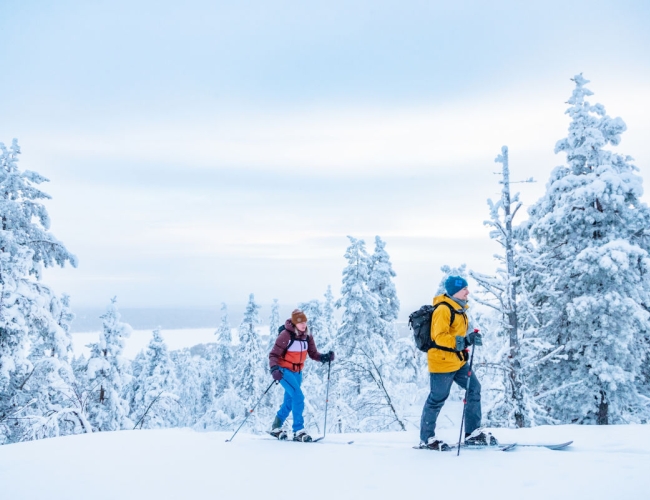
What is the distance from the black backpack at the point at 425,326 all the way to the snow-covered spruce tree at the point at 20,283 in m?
11.6

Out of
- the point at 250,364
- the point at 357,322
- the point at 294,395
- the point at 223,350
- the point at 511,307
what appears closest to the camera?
Result: the point at 294,395

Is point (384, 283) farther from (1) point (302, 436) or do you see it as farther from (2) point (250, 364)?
(1) point (302, 436)

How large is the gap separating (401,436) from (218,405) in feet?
103

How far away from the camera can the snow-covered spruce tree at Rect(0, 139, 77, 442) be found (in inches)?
496

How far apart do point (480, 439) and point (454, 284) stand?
7.45ft

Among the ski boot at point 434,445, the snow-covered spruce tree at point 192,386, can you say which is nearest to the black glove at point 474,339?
the ski boot at point 434,445

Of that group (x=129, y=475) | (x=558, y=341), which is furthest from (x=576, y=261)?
(x=129, y=475)

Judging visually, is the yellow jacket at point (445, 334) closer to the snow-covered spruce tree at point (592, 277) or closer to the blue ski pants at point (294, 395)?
the blue ski pants at point (294, 395)

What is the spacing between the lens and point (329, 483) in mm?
4961

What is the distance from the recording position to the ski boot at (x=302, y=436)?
733 centimetres

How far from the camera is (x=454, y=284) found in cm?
617

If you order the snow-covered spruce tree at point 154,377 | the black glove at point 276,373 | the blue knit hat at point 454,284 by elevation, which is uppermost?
the blue knit hat at point 454,284

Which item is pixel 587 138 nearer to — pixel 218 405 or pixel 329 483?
pixel 329 483

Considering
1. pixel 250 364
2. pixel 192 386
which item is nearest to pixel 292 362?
pixel 250 364
